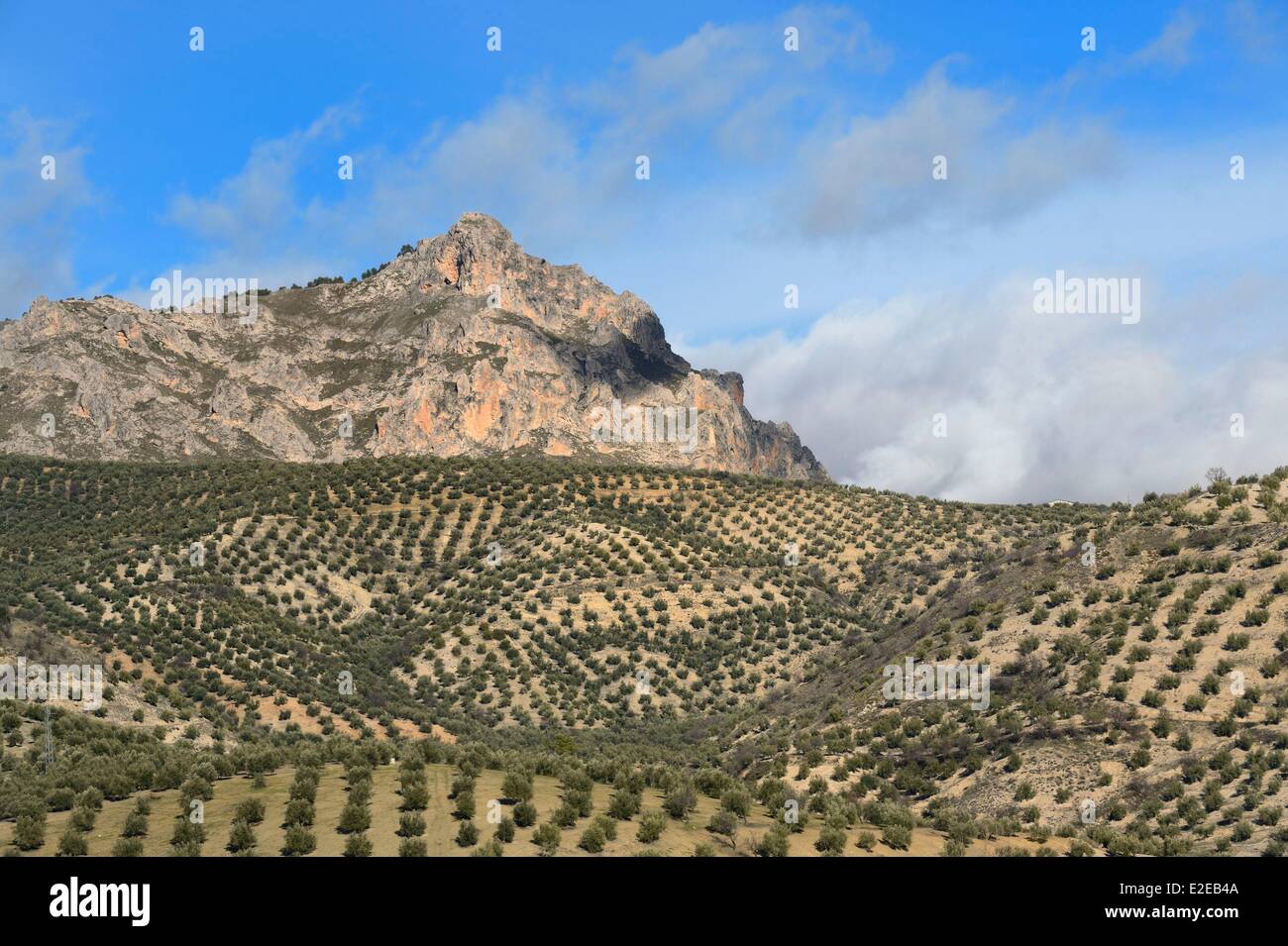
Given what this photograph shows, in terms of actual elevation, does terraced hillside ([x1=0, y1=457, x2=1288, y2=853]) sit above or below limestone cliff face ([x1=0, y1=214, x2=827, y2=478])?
below

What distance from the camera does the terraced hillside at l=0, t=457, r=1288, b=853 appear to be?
2614cm

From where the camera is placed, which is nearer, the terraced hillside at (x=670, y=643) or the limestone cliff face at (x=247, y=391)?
the terraced hillside at (x=670, y=643)

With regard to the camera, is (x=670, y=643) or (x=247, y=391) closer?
(x=670, y=643)

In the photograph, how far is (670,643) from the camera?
58031 millimetres

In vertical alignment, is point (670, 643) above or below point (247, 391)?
below

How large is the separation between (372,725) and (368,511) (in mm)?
31261

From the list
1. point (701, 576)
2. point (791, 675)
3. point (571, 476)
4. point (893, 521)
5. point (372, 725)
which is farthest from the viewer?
point (571, 476)

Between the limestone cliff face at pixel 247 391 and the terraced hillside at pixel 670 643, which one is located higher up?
the limestone cliff face at pixel 247 391

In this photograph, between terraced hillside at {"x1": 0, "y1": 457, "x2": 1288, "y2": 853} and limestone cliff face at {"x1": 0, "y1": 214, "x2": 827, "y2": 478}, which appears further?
limestone cliff face at {"x1": 0, "y1": 214, "x2": 827, "y2": 478}

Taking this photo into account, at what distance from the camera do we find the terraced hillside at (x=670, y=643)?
26.1 meters
